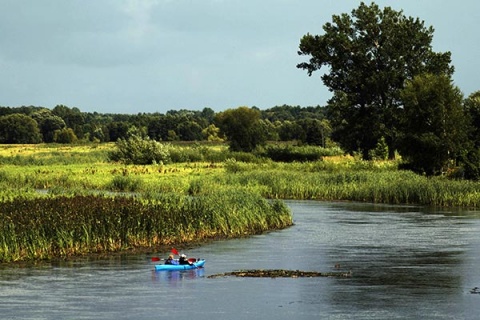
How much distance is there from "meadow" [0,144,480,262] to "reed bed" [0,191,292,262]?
35mm

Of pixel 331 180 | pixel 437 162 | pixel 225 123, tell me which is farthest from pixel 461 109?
pixel 225 123

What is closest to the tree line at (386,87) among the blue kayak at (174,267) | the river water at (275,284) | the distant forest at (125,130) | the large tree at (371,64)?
the large tree at (371,64)

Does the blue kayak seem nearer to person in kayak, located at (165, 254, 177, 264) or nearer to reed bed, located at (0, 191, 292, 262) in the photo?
person in kayak, located at (165, 254, 177, 264)

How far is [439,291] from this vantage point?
26.2 meters

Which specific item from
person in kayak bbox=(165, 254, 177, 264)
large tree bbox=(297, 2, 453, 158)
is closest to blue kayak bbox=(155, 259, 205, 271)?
person in kayak bbox=(165, 254, 177, 264)

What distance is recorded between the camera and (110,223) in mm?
32938

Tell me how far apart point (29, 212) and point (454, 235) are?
1857cm

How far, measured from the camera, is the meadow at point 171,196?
31609 millimetres

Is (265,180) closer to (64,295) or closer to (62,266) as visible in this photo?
(62,266)

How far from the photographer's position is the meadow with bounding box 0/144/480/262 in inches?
1244

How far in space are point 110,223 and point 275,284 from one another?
798cm

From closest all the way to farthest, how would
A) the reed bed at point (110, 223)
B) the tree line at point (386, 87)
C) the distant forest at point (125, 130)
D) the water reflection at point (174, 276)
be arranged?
the water reflection at point (174, 276) < the reed bed at point (110, 223) < the tree line at point (386, 87) < the distant forest at point (125, 130)

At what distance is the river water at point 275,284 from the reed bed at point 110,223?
40.9 inches

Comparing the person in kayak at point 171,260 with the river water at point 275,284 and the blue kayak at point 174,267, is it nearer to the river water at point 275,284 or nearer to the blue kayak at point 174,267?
the blue kayak at point 174,267
